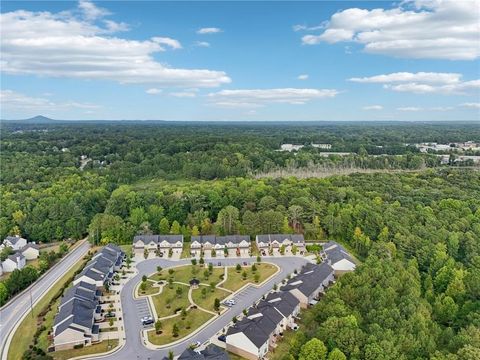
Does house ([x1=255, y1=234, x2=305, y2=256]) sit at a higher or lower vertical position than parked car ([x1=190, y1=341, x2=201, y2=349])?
higher

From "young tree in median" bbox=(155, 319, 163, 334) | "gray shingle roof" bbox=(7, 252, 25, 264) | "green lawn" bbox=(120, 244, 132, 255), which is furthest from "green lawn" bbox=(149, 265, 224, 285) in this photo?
"gray shingle roof" bbox=(7, 252, 25, 264)

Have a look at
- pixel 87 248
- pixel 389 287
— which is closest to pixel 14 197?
pixel 87 248

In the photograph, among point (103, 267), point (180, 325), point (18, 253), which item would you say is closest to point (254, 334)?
point (180, 325)

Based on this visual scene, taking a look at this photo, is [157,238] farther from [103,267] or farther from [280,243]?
[280,243]

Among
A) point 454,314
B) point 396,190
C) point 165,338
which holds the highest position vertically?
point 396,190

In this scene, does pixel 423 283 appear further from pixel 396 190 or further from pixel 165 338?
pixel 396 190

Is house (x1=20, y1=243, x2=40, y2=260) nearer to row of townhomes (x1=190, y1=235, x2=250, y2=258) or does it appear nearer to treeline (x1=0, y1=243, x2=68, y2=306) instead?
treeline (x1=0, y1=243, x2=68, y2=306)
